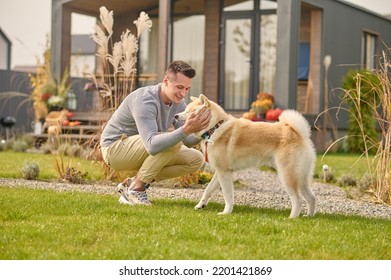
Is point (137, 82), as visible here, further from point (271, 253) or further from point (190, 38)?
point (271, 253)

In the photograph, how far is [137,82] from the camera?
13305 millimetres

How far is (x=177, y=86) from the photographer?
513 cm

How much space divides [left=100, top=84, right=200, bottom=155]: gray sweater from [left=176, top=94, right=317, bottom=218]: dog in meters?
0.22

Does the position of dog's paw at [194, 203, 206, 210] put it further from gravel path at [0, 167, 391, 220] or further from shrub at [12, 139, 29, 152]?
shrub at [12, 139, 29, 152]

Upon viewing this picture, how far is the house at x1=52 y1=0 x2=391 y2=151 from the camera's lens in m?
13.1

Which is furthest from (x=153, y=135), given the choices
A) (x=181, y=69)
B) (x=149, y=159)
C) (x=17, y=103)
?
(x=17, y=103)

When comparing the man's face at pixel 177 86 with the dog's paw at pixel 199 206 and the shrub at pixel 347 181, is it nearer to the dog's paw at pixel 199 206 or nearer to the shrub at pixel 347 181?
the dog's paw at pixel 199 206

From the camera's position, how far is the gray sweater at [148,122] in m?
5.07

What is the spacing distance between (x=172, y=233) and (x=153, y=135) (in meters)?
1.24

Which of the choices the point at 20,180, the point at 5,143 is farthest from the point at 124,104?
the point at 5,143

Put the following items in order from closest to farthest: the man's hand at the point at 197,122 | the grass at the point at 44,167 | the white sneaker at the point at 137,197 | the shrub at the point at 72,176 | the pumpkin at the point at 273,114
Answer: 1. the man's hand at the point at 197,122
2. the white sneaker at the point at 137,197
3. the shrub at the point at 72,176
4. the grass at the point at 44,167
5. the pumpkin at the point at 273,114

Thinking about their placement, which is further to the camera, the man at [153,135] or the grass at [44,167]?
the grass at [44,167]

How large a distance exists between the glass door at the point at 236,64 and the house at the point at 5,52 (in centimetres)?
448

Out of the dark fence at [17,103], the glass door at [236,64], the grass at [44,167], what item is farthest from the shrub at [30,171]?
the dark fence at [17,103]
